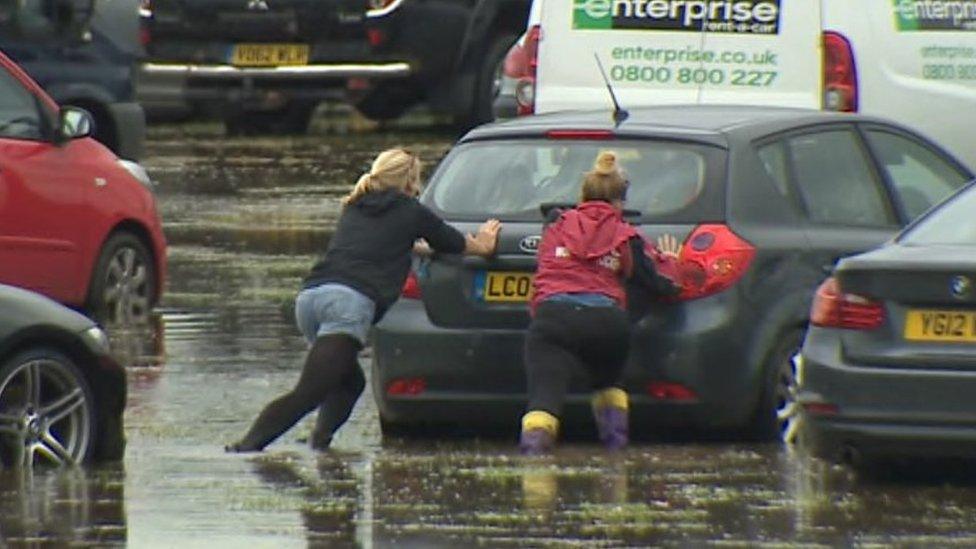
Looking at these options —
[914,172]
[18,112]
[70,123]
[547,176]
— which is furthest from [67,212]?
[914,172]

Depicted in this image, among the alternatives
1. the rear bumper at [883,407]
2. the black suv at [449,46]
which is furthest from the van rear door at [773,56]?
the black suv at [449,46]

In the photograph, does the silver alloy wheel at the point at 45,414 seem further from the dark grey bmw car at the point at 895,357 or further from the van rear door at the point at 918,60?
the van rear door at the point at 918,60

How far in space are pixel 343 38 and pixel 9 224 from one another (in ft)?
40.5

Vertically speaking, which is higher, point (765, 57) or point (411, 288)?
point (765, 57)

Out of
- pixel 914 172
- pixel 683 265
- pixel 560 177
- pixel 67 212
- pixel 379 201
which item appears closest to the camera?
pixel 683 265

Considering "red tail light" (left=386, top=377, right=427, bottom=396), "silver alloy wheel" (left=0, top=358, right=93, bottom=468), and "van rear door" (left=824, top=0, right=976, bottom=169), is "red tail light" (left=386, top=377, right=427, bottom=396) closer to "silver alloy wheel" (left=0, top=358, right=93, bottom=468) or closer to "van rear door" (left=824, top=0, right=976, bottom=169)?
"silver alloy wheel" (left=0, top=358, right=93, bottom=468)

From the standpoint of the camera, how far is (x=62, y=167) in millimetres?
16953

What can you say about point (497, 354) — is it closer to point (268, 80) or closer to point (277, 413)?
point (277, 413)

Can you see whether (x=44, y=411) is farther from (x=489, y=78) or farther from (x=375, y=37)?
(x=489, y=78)

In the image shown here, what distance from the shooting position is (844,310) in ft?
37.6

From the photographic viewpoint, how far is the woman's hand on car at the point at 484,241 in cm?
1291

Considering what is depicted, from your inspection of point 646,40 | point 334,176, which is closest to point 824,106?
point 646,40

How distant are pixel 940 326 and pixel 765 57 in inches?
286

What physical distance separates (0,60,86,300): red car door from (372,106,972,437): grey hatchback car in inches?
142
